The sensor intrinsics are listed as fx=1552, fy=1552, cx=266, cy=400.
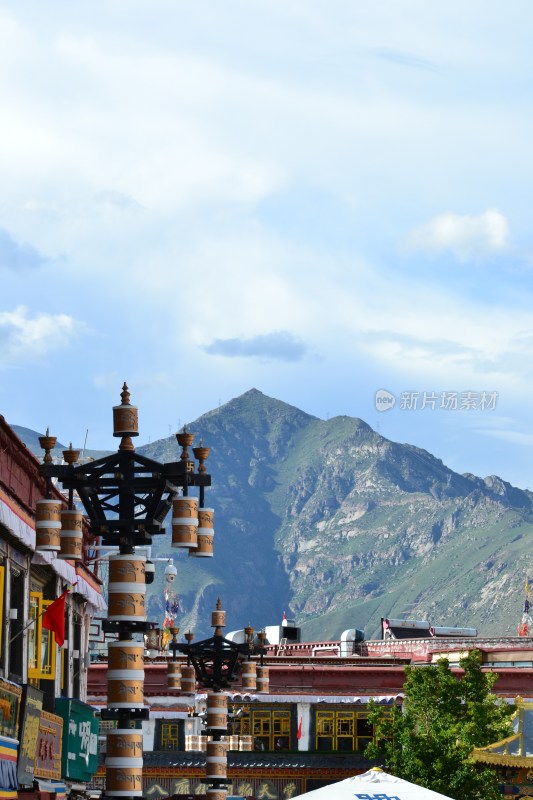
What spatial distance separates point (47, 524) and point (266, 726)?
165ft

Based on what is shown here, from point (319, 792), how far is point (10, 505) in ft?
30.1

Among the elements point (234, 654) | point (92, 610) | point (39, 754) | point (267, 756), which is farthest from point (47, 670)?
point (267, 756)

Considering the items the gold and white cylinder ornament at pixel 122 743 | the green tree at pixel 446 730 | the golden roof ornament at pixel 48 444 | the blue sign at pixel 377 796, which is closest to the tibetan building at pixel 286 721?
the green tree at pixel 446 730

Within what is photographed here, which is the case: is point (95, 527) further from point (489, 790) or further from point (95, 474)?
point (489, 790)

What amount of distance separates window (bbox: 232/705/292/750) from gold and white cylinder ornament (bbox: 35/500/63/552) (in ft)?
161

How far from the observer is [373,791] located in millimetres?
33344

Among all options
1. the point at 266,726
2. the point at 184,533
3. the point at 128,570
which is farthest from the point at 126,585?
the point at 266,726

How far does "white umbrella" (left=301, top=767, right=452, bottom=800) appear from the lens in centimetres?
3291

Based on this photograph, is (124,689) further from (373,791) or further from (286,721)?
(286,721)

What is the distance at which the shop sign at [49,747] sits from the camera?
36.9m

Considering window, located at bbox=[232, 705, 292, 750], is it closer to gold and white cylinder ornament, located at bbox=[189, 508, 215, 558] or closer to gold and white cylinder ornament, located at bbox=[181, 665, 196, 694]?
gold and white cylinder ornament, located at bbox=[181, 665, 196, 694]

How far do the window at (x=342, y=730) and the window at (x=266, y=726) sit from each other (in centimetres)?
147

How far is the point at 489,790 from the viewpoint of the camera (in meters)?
52.3

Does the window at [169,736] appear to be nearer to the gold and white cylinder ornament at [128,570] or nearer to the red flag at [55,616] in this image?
the red flag at [55,616]
